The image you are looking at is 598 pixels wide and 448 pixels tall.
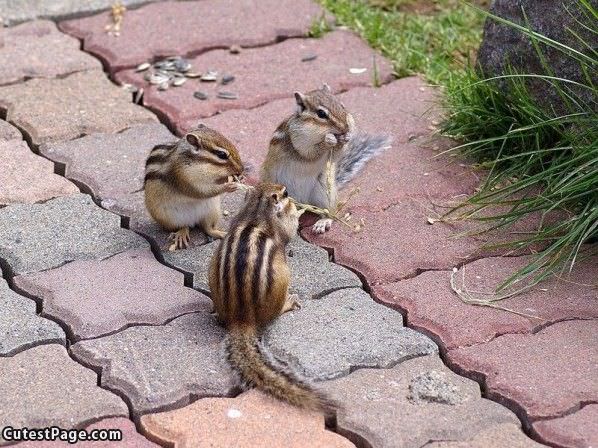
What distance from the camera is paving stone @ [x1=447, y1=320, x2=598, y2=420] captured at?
4.31 metres

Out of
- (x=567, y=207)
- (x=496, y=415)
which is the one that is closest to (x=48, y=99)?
(x=567, y=207)

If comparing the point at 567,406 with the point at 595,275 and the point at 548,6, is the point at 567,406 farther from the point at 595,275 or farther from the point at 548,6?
the point at 548,6

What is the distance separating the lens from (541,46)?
5789mm

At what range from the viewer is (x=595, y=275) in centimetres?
509

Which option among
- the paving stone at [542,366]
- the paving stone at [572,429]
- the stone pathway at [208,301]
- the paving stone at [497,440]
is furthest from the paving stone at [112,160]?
the paving stone at [572,429]

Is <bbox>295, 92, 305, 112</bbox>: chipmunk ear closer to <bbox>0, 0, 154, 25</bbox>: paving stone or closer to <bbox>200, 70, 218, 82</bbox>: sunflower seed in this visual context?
<bbox>200, 70, 218, 82</bbox>: sunflower seed

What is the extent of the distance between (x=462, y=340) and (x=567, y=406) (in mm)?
533

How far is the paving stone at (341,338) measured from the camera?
4.50 meters

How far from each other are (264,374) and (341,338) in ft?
1.39

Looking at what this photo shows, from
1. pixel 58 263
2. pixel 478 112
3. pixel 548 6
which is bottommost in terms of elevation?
pixel 58 263

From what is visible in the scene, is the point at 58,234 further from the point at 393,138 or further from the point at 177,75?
the point at 393,138

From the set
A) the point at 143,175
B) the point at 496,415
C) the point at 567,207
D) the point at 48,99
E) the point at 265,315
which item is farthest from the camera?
the point at 48,99

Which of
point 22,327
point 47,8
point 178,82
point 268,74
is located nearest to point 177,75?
point 178,82

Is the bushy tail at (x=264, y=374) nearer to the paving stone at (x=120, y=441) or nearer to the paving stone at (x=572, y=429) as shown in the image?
the paving stone at (x=120, y=441)
